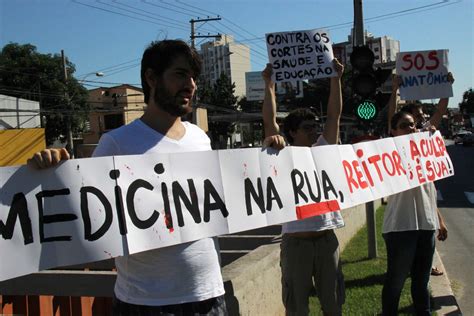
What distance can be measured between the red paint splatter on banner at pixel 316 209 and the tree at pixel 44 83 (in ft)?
128

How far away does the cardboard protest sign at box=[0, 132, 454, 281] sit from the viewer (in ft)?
7.36

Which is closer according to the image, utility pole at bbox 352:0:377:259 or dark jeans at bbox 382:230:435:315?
dark jeans at bbox 382:230:435:315

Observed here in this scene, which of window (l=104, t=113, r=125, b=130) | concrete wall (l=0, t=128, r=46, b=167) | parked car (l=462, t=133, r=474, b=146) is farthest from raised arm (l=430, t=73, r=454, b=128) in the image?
window (l=104, t=113, r=125, b=130)

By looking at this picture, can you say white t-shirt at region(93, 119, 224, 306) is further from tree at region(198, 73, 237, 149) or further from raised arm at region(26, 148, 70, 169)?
tree at region(198, 73, 237, 149)

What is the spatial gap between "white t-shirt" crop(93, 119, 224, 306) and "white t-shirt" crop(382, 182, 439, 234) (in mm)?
2191

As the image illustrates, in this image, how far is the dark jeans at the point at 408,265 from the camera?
13.4ft

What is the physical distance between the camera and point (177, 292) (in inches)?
87.7

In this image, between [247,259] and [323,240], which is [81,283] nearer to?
[247,259]

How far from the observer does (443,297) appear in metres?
5.44

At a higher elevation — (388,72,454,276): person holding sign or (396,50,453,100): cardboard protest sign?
(396,50,453,100): cardboard protest sign

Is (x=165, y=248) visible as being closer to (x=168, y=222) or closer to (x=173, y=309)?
(x=168, y=222)

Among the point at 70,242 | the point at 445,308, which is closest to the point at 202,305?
the point at 70,242

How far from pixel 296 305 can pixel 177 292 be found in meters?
1.68

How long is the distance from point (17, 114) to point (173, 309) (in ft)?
103
